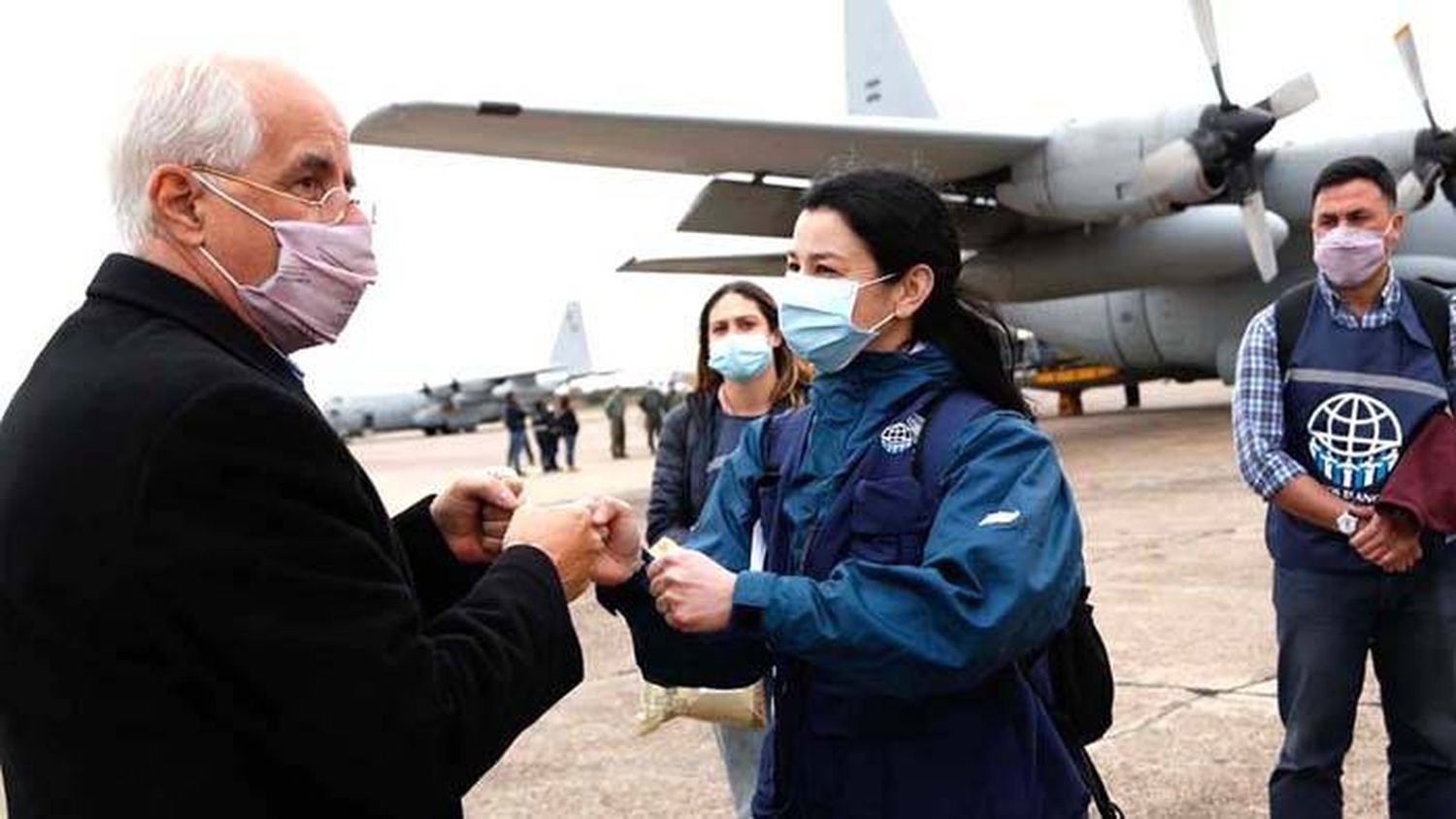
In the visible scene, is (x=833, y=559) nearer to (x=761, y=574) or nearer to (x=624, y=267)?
(x=761, y=574)

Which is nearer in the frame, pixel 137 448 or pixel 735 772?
pixel 137 448

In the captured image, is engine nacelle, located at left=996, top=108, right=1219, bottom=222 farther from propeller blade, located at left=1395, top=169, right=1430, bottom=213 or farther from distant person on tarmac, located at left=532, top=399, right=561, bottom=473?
distant person on tarmac, located at left=532, top=399, right=561, bottom=473

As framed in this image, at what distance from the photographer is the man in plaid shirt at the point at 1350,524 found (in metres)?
3.59

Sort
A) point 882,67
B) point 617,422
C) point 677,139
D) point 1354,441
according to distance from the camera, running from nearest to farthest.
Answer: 1. point 1354,441
2. point 677,139
3. point 882,67
4. point 617,422

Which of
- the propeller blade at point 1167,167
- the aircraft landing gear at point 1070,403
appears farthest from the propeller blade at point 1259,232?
the aircraft landing gear at point 1070,403

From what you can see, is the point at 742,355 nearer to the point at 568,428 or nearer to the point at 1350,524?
the point at 1350,524

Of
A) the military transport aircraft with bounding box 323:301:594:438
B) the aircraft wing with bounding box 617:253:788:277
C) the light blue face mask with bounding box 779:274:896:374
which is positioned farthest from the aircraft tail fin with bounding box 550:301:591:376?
the light blue face mask with bounding box 779:274:896:374

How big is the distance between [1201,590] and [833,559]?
638 centimetres

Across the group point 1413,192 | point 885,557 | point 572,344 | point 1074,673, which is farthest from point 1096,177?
point 572,344

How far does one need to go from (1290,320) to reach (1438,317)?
369 millimetres

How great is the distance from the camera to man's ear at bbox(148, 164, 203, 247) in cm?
173

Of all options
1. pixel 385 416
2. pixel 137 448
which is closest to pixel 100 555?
pixel 137 448

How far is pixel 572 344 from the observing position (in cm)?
7200

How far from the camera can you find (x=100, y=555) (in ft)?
4.96
